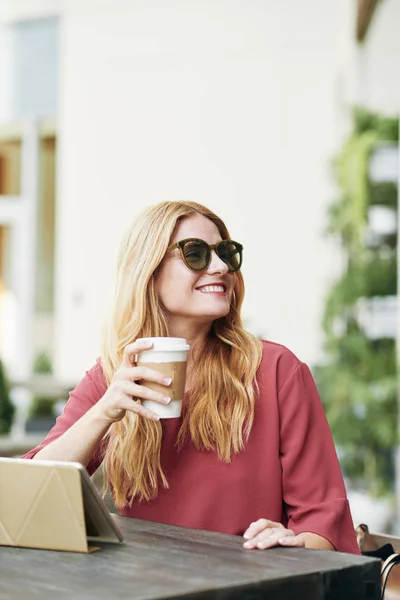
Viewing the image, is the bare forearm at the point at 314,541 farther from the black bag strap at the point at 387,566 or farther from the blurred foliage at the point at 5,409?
the blurred foliage at the point at 5,409

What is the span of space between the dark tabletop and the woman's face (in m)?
0.55

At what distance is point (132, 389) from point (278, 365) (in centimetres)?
40

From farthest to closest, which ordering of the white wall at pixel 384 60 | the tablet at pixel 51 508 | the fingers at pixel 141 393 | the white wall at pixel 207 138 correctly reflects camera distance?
1. the white wall at pixel 207 138
2. the white wall at pixel 384 60
3. the fingers at pixel 141 393
4. the tablet at pixel 51 508

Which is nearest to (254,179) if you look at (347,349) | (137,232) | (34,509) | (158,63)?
(158,63)

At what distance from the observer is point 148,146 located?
10.1 m

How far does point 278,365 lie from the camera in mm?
1957

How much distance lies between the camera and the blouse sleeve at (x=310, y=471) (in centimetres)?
179

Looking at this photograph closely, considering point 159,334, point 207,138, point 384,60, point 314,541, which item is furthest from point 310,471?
point 207,138

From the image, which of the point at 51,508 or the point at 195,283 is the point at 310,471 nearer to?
the point at 195,283

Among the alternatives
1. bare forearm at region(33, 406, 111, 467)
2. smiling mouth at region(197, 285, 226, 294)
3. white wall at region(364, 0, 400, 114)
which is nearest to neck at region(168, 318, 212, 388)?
smiling mouth at region(197, 285, 226, 294)

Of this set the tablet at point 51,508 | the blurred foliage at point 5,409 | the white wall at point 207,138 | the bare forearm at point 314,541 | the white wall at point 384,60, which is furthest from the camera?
the white wall at point 207,138

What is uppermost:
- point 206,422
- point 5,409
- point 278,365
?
point 278,365

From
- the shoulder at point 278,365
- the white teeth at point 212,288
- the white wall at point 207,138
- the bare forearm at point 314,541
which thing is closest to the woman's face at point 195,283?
the white teeth at point 212,288

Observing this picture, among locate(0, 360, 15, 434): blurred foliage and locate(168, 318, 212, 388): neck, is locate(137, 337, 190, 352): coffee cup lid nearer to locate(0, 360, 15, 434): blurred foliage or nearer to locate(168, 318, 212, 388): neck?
locate(168, 318, 212, 388): neck
